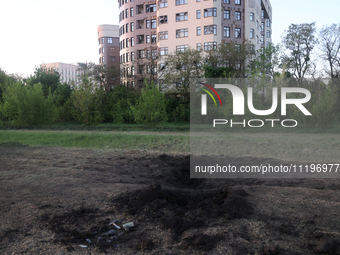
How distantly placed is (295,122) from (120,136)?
11147 millimetres

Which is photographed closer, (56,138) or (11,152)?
(11,152)

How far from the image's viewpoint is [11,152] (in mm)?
11969

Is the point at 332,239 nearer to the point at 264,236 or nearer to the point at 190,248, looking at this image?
the point at 264,236

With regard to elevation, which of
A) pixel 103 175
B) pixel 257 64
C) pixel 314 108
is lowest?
pixel 103 175

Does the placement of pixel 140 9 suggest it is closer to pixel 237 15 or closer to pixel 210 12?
pixel 210 12

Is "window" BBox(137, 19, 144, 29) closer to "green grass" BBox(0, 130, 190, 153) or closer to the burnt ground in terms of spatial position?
"green grass" BBox(0, 130, 190, 153)

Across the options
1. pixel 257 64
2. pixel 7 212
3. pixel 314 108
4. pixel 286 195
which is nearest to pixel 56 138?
pixel 7 212

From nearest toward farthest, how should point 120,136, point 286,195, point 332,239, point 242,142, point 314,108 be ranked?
point 332,239 → point 286,195 → point 242,142 → point 120,136 → point 314,108

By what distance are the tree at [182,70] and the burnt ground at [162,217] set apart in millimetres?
28430

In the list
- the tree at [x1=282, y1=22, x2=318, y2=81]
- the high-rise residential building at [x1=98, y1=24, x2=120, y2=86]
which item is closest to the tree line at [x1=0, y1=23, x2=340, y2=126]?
the tree at [x1=282, y1=22, x2=318, y2=81]

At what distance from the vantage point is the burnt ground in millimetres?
3863

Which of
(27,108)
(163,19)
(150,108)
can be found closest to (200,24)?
(163,19)

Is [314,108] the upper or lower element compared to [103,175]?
upper

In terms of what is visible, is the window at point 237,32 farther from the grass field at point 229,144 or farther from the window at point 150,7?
the grass field at point 229,144
